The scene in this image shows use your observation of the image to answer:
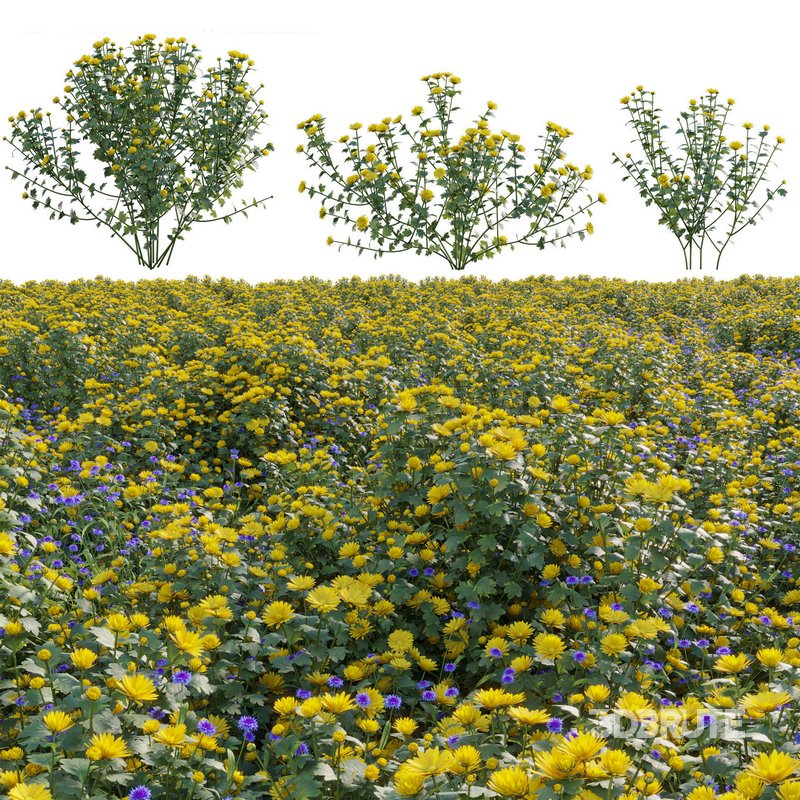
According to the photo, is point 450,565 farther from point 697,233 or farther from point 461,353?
point 697,233

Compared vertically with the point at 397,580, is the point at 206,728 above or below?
below

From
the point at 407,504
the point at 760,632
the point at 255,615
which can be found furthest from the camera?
the point at 407,504

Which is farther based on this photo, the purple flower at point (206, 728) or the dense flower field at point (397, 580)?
the purple flower at point (206, 728)

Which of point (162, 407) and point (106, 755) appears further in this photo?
point (162, 407)

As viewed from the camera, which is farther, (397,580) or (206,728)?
(397,580)

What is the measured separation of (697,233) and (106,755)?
17300mm

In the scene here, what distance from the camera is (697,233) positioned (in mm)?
16891

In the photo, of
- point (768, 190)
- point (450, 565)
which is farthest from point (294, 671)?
point (768, 190)

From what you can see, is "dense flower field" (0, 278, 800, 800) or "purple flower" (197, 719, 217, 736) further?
"purple flower" (197, 719, 217, 736)

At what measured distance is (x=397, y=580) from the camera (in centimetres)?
318

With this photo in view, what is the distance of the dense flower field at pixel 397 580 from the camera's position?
2.05m

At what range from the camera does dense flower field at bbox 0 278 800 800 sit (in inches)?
80.7

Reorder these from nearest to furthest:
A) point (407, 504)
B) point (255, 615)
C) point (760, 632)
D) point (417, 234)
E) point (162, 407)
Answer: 1. point (255, 615)
2. point (760, 632)
3. point (407, 504)
4. point (162, 407)
5. point (417, 234)

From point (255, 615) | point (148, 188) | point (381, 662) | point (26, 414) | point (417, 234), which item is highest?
point (148, 188)
